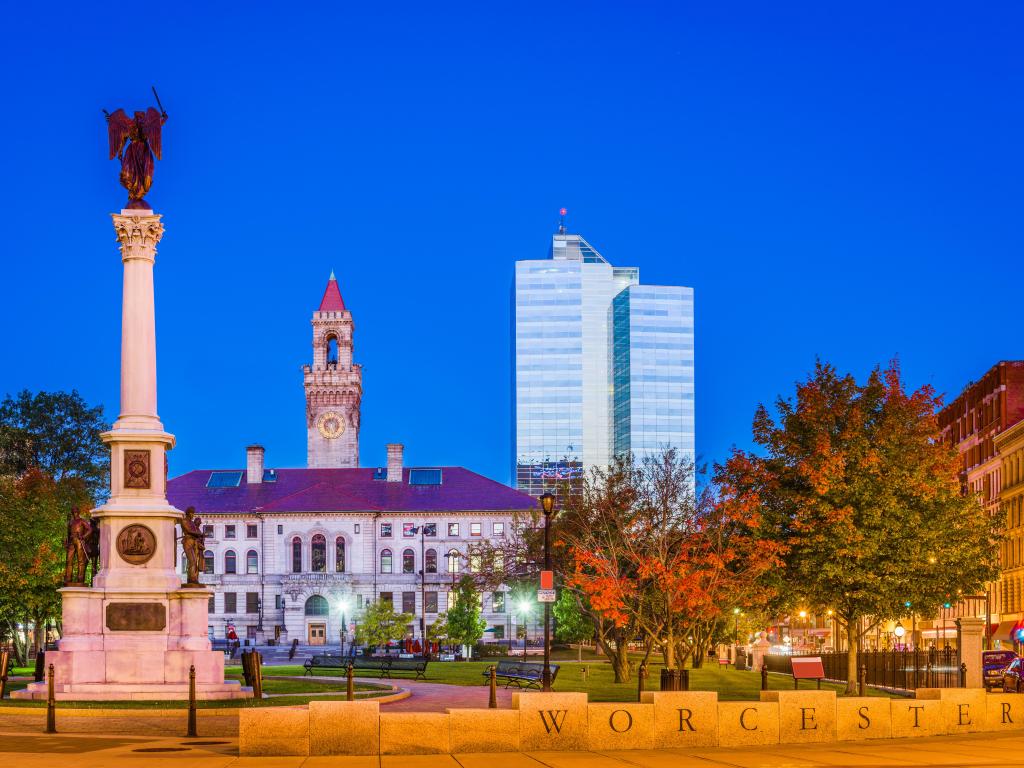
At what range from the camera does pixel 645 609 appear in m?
44.1

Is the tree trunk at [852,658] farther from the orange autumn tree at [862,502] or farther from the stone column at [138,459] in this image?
the stone column at [138,459]

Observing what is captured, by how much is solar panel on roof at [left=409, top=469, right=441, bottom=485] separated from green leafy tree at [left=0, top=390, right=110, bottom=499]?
36559 millimetres

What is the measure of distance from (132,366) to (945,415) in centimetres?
8662

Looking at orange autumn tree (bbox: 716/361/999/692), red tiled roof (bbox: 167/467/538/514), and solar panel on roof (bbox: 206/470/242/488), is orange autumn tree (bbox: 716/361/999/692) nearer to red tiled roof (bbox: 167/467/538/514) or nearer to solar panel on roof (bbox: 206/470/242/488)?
red tiled roof (bbox: 167/467/538/514)

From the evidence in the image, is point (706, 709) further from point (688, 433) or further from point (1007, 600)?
point (688, 433)

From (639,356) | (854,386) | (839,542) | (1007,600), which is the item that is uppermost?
(639,356)

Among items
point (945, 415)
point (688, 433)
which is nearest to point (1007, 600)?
point (945, 415)

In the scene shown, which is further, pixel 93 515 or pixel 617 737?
pixel 93 515

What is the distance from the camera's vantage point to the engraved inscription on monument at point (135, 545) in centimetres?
3369

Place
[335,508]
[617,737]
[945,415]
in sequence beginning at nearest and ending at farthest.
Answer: [617,737], [945,415], [335,508]

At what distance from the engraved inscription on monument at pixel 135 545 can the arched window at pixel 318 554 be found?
9005cm

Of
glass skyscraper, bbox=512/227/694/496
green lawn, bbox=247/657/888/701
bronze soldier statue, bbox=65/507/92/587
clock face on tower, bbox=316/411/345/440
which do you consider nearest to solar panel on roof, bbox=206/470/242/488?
clock face on tower, bbox=316/411/345/440

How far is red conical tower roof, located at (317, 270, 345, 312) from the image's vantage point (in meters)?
161

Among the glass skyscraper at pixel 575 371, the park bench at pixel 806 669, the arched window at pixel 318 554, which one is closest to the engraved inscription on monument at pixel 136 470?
the park bench at pixel 806 669
